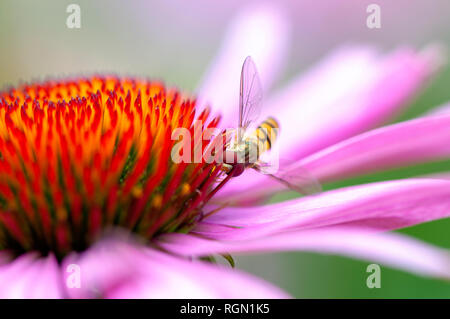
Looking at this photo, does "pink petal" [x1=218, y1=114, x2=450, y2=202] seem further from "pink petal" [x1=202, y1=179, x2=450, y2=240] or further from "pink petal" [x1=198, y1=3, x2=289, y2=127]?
"pink petal" [x1=198, y1=3, x2=289, y2=127]

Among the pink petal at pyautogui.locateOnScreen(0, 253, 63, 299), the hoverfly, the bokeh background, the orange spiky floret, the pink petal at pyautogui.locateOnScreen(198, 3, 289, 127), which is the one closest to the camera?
the pink petal at pyautogui.locateOnScreen(0, 253, 63, 299)

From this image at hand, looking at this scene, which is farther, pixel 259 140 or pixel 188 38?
pixel 188 38

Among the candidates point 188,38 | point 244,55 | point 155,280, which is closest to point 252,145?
point 155,280

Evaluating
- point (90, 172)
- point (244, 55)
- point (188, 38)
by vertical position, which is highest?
point (188, 38)

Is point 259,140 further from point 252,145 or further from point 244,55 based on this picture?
point 244,55

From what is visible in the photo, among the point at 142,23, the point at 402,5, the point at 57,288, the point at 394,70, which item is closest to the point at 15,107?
the point at 57,288

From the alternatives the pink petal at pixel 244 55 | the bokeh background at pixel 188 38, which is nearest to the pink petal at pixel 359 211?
the pink petal at pixel 244 55

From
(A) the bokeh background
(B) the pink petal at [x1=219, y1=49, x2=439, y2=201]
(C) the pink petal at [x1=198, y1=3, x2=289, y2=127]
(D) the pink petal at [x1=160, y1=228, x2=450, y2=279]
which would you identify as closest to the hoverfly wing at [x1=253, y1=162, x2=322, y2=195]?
(B) the pink petal at [x1=219, y1=49, x2=439, y2=201]
